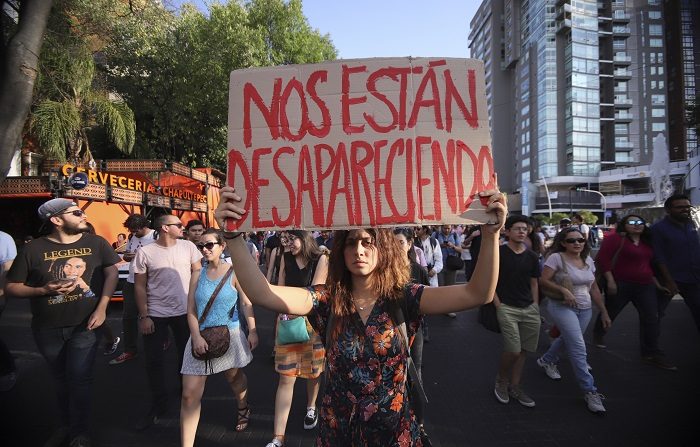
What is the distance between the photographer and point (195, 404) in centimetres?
323

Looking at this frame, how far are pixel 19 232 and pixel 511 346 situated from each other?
1588 centimetres

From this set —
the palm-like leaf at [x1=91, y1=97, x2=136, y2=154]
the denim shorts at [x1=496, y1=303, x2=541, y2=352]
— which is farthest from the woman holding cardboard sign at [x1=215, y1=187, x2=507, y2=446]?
the palm-like leaf at [x1=91, y1=97, x2=136, y2=154]

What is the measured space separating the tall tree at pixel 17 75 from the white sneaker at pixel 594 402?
6.85 meters

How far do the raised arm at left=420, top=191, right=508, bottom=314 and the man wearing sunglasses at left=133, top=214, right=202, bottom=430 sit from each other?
2637 millimetres

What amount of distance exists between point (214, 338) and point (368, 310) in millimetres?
1824

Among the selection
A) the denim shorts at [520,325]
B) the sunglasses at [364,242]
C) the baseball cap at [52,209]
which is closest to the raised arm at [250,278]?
the sunglasses at [364,242]

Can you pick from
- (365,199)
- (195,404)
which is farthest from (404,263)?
(195,404)

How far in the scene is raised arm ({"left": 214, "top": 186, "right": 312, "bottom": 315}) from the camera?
1964 mm

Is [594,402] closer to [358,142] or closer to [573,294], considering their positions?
[573,294]

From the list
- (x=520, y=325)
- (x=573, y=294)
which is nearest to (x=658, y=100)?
(x=573, y=294)

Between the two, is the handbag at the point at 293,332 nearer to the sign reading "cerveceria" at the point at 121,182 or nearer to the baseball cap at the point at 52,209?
the baseball cap at the point at 52,209

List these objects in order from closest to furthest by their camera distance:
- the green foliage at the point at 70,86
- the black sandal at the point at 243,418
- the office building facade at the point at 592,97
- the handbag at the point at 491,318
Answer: the black sandal at the point at 243,418 < the handbag at the point at 491,318 < the green foliage at the point at 70,86 < the office building facade at the point at 592,97

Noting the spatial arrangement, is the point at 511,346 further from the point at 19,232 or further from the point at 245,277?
the point at 19,232

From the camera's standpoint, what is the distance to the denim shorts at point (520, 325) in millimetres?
4195
